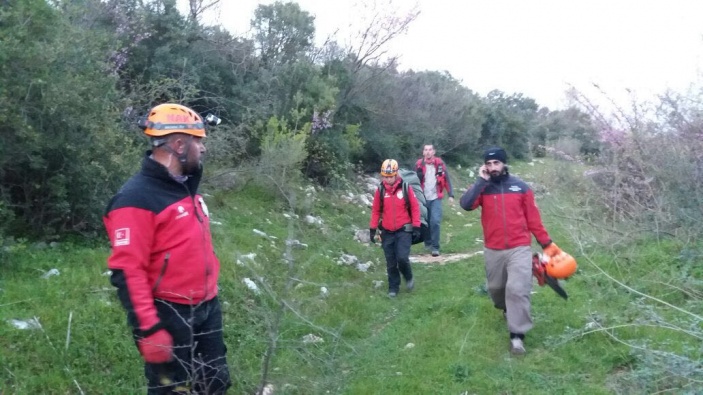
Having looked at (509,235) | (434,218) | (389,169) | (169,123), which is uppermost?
(169,123)

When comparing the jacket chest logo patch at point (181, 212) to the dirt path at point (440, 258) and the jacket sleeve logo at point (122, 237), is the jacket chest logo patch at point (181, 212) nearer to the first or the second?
the jacket sleeve logo at point (122, 237)

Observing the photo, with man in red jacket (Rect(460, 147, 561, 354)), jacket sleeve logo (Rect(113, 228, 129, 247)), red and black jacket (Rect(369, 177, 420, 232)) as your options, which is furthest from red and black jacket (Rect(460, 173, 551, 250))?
jacket sleeve logo (Rect(113, 228, 129, 247))

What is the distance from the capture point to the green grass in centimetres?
A: 432

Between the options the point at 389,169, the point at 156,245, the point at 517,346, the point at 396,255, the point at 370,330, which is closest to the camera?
the point at 156,245

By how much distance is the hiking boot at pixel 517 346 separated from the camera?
5.77 metres

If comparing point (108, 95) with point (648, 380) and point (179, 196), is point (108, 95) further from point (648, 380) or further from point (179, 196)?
point (648, 380)

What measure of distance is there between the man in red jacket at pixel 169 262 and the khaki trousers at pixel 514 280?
3.16m

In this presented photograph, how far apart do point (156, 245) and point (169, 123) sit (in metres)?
0.64

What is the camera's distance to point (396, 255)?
8.35 metres

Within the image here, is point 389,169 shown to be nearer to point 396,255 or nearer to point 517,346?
point 396,255

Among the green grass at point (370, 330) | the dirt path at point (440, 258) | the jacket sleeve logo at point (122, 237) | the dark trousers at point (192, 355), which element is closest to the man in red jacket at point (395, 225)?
the green grass at point (370, 330)

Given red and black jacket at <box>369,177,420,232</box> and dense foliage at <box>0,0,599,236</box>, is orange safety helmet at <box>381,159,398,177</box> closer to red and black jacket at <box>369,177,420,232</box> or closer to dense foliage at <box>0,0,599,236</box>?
red and black jacket at <box>369,177,420,232</box>

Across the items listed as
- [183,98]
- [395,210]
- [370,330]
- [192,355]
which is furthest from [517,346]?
[183,98]

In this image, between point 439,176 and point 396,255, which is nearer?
point 396,255
